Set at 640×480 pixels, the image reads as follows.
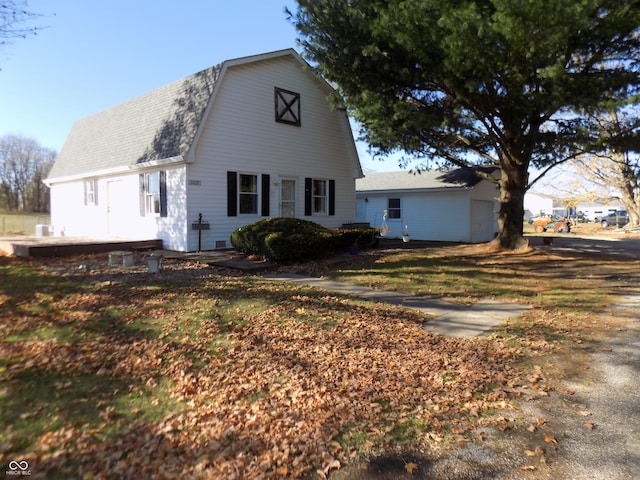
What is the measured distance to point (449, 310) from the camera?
6.57 meters

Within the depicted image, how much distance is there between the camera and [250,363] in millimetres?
4203

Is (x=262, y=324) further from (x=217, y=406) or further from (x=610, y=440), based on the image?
(x=610, y=440)

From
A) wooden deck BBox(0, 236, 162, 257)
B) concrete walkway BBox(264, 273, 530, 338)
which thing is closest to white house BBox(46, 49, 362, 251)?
wooden deck BBox(0, 236, 162, 257)

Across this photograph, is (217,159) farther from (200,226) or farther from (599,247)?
(599,247)

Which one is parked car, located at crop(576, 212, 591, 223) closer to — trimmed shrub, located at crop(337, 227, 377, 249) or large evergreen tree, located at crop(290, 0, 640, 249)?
large evergreen tree, located at crop(290, 0, 640, 249)

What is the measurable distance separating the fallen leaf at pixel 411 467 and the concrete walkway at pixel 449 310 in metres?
2.89

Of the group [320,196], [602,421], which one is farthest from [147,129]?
[602,421]

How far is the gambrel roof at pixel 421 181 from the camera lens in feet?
64.5

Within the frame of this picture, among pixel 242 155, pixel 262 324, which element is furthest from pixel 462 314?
pixel 242 155

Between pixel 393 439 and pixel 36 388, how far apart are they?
3.05 metres

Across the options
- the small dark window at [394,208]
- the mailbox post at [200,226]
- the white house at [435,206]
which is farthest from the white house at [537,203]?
the mailbox post at [200,226]

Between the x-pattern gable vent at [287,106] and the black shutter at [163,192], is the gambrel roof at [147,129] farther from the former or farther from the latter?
the x-pattern gable vent at [287,106]

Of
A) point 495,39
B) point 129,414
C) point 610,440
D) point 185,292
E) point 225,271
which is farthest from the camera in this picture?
point 225,271

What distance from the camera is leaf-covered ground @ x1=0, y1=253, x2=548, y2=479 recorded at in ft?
8.87
